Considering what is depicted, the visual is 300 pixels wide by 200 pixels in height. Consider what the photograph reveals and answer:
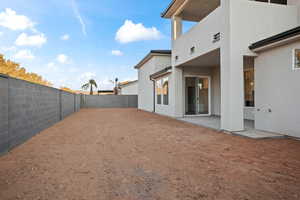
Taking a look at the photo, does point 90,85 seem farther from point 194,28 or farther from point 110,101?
point 194,28

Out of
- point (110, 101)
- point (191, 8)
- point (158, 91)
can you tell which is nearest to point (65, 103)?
point (158, 91)

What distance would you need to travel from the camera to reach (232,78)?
5.55m

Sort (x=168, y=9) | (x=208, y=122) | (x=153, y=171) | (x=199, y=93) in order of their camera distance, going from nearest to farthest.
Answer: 1. (x=153, y=171)
2. (x=208, y=122)
3. (x=168, y=9)
4. (x=199, y=93)

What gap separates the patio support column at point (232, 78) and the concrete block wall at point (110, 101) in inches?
683

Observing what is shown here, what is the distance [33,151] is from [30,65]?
634 inches

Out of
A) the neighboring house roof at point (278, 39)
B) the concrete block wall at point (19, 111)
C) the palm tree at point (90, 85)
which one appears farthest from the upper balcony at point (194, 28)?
the palm tree at point (90, 85)

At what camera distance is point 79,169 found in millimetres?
2934

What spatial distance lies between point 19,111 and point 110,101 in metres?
17.8

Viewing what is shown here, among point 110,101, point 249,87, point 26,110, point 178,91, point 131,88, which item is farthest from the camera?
point 131,88

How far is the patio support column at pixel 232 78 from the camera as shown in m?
5.53

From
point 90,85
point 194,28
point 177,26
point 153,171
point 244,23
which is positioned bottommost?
point 153,171

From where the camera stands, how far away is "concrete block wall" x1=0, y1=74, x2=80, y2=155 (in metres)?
3.70

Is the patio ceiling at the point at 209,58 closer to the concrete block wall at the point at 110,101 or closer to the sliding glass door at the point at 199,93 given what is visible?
the sliding glass door at the point at 199,93

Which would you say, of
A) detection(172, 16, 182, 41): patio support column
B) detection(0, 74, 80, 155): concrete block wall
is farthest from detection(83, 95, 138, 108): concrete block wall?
detection(0, 74, 80, 155): concrete block wall
